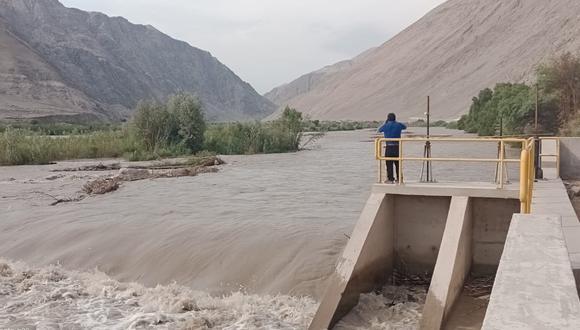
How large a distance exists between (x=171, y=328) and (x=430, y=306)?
3525 mm

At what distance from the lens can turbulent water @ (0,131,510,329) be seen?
834cm

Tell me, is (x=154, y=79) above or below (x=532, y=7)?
below

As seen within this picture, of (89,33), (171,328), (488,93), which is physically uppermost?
(89,33)

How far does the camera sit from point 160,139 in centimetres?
3469

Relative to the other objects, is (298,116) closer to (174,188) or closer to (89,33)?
(174,188)

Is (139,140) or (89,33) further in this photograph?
(89,33)

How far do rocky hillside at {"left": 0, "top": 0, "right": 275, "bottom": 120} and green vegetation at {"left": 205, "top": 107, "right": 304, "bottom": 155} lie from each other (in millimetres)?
10181

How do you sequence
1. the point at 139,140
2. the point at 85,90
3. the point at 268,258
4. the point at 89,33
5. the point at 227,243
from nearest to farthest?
the point at 268,258 → the point at 227,243 → the point at 139,140 → the point at 85,90 → the point at 89,33

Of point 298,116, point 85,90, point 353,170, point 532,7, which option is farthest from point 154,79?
point 353,170

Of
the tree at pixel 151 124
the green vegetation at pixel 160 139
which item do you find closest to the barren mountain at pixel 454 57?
the green vegetation at pixel 160 139

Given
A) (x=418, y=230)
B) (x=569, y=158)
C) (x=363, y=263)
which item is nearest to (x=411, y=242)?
(x=418, y=230)

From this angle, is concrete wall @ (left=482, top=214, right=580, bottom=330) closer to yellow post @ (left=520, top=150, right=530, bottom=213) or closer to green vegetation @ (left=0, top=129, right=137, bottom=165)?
yellow post @ (left=520, top=150, right=530, bottom=213)

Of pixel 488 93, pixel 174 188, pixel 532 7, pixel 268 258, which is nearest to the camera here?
pixel 268 258

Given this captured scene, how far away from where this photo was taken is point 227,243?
11.1 meters
